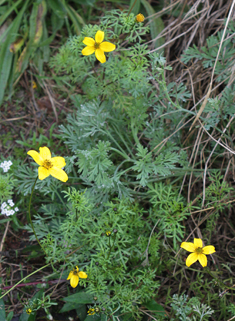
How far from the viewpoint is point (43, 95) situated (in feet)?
9.54

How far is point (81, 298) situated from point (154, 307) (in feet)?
1.54

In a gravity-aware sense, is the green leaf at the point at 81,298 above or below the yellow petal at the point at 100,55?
below

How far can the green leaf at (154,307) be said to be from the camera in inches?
72.4

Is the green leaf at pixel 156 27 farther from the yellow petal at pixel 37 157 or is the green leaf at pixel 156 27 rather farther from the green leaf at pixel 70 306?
the green leaf at pixel 70 306

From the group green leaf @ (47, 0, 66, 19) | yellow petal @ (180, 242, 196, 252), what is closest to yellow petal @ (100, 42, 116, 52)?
yellow petal @ (180, 242, 196, 252)

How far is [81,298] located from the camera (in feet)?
6.20

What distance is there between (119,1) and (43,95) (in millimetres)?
1184

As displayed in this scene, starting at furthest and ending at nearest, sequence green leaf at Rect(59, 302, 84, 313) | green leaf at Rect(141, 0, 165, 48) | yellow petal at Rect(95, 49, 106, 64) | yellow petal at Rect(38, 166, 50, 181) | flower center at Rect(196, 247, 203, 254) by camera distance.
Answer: green leaf at Rect(141, 0, 165, 48) < green leaf at Rect(59, 302, 84, 313) < yellow petal at Rect(95, 49, 106, 64) < flower center at Rect(196, 247, 203, 254) < yellow petal at Rect(38, 166, 50, 181)

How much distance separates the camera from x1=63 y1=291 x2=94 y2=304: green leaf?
1868 mm

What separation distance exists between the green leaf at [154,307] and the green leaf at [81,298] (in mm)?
361

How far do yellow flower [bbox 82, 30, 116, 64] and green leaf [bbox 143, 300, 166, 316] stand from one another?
1534 millimetres

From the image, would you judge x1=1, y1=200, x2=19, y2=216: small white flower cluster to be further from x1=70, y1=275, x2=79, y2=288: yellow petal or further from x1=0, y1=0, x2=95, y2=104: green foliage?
x1=0, y1=0, x2=95, y2=104: green foliage

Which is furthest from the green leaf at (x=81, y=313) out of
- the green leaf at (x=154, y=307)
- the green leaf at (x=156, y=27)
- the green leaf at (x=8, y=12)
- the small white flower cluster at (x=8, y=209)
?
the green leaf at (x=8, y=12)

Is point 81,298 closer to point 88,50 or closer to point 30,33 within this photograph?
point 88,50
